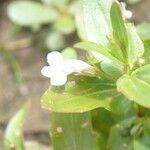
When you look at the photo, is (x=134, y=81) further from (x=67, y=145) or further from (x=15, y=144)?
(x=15, y=144)

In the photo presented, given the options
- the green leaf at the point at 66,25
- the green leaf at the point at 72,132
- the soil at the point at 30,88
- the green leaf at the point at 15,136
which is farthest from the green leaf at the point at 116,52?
the green leaf at the point at 66,25

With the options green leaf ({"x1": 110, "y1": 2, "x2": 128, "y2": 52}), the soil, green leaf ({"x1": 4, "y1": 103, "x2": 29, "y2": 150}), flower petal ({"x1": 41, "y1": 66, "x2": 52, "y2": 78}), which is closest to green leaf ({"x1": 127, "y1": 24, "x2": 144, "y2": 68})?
green leaf ({"x1": 110, "y1": 2, "x2": 128, "y2": 52})

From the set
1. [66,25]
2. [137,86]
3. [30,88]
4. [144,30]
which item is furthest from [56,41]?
[137,86]

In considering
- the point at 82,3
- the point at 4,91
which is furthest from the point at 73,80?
the point at 4,91

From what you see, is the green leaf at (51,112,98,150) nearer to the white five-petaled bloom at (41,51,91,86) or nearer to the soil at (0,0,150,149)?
the white five-petaled bloom at (41,51,91,86)

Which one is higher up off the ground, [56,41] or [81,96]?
[81,96]

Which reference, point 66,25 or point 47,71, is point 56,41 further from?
point 47,71

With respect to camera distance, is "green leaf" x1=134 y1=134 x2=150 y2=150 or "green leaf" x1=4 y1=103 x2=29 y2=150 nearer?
"green leaf" x1=134 y1=134 x2=150 y2=150
